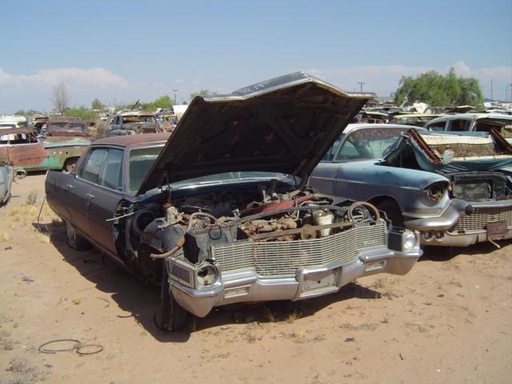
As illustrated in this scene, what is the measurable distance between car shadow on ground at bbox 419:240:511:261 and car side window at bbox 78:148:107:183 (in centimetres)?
405

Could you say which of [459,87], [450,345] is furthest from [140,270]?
[459,87]

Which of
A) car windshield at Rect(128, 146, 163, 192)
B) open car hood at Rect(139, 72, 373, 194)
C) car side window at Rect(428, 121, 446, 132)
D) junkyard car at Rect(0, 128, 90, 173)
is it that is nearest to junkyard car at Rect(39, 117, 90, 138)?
junkyard car at Rect(0, 128, 90, 173)

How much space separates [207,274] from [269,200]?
1.54 meters

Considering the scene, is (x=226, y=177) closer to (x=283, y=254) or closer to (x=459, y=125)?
(x=283, y=254)

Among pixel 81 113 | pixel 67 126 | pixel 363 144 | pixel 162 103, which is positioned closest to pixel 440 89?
pixel 162 103

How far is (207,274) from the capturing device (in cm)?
400

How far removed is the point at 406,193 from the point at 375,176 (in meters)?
0.61

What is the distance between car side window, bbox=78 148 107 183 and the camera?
6.27m

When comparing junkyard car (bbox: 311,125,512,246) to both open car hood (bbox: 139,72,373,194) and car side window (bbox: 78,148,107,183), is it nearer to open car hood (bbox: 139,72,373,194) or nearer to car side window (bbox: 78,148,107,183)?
open car hood (bbox: 139,72,373,194)

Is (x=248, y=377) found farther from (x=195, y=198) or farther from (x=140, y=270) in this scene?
(x=195, y=198)

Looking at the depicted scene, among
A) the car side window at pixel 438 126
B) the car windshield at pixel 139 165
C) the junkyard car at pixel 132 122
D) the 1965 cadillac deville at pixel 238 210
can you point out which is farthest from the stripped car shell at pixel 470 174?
the junkyard car at pixel 132 122

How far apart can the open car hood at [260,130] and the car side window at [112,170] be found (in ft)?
2.39

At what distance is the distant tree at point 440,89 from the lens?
57537 millimetres

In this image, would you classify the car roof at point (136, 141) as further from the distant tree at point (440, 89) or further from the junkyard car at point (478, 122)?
the distant tree at point (440, 89)
